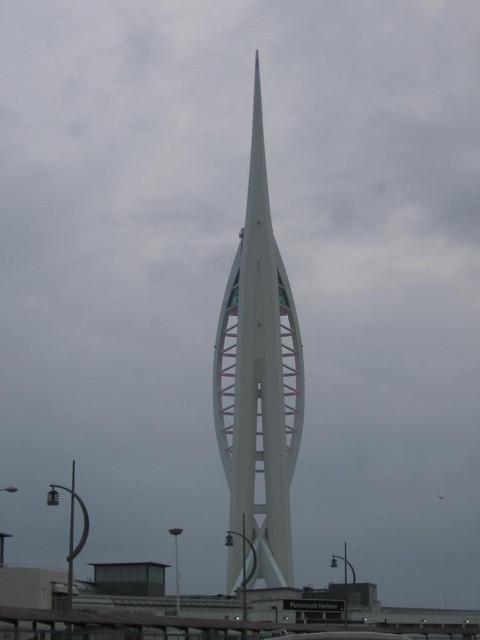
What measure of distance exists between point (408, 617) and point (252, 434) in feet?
60.1

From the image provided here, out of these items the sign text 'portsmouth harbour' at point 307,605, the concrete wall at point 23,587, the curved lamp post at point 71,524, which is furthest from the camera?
the sign text 'portsmouth harbour' at point 307,605

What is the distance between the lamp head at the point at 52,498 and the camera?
38438 mm

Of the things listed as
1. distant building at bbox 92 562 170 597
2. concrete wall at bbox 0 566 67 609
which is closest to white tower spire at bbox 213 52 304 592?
distant building at bbox 92 562 170 597

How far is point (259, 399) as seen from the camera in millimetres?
96062

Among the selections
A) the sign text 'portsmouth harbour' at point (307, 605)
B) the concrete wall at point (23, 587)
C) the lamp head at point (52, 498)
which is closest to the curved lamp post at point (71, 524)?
the lamp head at point (52, 498)

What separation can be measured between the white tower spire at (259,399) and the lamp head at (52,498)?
53771 mm

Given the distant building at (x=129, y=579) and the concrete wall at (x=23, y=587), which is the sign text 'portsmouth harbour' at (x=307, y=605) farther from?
the concrete wall at (x=23, y=587)

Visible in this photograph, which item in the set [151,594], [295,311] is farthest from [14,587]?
[295,311]

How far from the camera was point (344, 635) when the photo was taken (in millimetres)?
21250

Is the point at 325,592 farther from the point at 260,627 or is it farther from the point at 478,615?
the point at 260,627

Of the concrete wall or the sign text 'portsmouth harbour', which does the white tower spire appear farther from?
the concrete wall

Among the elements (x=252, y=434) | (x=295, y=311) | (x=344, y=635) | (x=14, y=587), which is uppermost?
(x=295, y=311)

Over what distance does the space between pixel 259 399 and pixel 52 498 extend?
57992 millimetres

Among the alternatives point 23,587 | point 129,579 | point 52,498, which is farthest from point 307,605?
point 52,498
